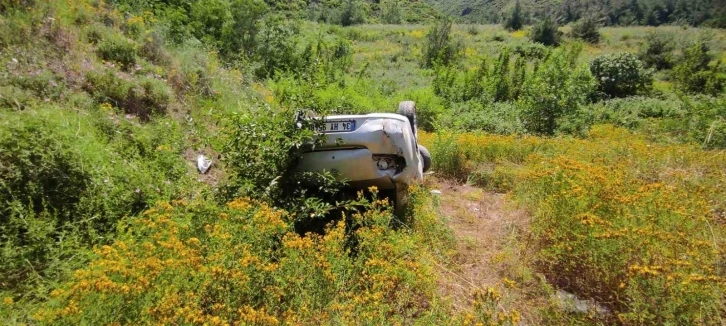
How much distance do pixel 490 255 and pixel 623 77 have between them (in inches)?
698

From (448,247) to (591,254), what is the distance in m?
1.30

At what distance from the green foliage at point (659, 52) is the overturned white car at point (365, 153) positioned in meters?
27.1

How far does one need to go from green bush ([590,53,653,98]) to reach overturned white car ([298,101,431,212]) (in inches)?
668

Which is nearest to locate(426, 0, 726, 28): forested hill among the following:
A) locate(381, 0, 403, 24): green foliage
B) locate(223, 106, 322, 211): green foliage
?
locate(381, 0, 403, 24): green foliage

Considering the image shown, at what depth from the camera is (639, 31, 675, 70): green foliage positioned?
23.5 meters

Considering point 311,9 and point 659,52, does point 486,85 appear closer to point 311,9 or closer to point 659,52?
point 659,52

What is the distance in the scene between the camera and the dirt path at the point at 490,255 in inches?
119

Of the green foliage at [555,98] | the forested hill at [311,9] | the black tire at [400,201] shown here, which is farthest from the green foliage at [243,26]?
the black tire at [400,201]

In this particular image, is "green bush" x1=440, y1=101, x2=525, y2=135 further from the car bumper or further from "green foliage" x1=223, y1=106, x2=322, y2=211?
"green foliage" x1=223, y1=106, x2=322, y2=211

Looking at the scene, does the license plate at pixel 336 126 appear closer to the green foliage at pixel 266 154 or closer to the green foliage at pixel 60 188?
the green foliage at pixel 266 154

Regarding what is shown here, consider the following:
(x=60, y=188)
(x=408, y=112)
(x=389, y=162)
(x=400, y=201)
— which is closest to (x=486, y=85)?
(x=408, y=112)

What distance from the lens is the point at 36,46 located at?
4.72 m

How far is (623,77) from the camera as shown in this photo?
17141 mm

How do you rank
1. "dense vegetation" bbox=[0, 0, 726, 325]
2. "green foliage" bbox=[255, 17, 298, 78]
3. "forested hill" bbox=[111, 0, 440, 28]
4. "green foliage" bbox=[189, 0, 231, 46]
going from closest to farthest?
"dense vegetation" bbox=[0, 0, 726, 325] < "forested hill" bbox=[111, 0, 440, 28] < "green foliage" bbox=[189, 0, 231, 46] < "green foliage" bbox=[255, 17, 298, 78]
